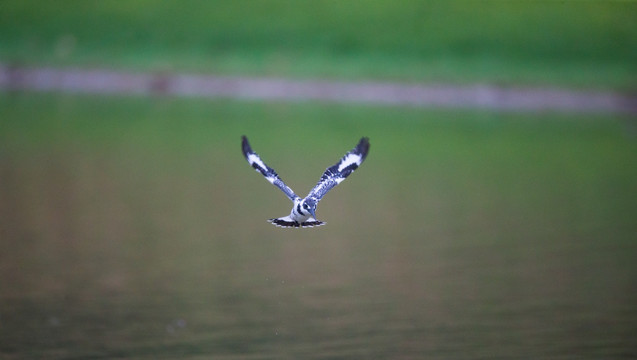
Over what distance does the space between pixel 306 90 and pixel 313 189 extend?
26.8m

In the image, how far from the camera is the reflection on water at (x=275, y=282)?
15.0 m

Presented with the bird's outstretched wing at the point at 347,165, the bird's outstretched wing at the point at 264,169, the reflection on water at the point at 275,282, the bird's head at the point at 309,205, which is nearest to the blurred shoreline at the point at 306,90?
the reflection on water at the point at 275,282

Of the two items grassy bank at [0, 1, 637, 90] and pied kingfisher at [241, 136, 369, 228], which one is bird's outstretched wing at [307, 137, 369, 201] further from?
grassy bank at [0, 1, 637, 90]

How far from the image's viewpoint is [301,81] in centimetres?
4188

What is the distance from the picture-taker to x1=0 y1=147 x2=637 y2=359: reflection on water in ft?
49.1

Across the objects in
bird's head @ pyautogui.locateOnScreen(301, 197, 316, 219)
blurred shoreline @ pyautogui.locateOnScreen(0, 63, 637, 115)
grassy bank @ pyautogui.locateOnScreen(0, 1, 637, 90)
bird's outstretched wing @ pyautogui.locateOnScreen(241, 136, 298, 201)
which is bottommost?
bird's head @ pyautogui.locateOnScreen(301, 197, 316, 219)

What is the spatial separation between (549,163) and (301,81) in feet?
42.7

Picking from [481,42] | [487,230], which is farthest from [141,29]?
[487,230]

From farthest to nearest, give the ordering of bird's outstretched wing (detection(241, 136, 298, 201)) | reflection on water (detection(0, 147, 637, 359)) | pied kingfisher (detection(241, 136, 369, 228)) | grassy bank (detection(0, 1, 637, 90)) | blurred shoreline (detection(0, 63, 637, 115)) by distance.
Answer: grassy bank (detection(0, 1, 637, 90)) < blurred shoreline (detection(0, 63, 637, 115)) < reflection on water (detection(0, 147, 637, 359)) < bird's outstretched wing (detection(241, 136, 298, 201)) < pied kingfisher (detection(241, 136, 369, 228))

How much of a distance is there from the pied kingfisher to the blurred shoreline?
83.3 feet

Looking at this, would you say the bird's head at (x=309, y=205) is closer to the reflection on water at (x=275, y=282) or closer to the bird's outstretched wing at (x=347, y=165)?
the bird's outstretched wing at (x=347, y=165)

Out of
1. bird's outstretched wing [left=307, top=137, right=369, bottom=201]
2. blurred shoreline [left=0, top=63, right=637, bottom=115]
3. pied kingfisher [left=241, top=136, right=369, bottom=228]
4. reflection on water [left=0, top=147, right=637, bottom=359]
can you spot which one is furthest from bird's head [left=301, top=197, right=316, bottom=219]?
blurred shoreline [left=0, top=63, right=637, bottom=115]

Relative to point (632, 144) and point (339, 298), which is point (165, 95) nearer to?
point (632, 144)

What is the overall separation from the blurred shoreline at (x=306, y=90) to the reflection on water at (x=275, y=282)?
52.3 feet
